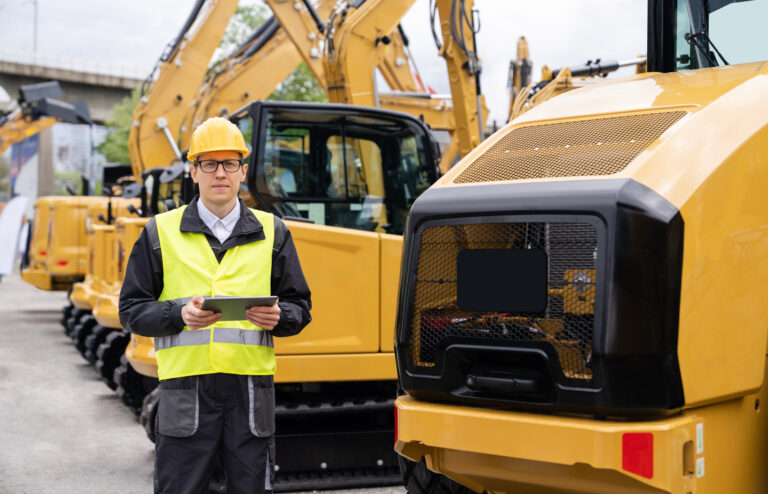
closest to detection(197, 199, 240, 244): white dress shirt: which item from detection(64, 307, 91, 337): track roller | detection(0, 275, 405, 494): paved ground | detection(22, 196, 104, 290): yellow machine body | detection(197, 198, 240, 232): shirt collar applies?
detection(197, 198, 240, 232): shirt collar

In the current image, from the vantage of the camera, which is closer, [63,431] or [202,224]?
[202,224]

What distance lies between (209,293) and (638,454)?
1.67 metres

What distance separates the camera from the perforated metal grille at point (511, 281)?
3.16 meters

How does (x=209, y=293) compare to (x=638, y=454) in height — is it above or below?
above

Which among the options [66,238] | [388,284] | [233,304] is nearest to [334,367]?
[388,284]

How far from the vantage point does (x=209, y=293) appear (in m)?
3.71

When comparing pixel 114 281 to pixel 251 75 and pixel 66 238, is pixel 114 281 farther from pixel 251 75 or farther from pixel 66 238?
pixel 251 75

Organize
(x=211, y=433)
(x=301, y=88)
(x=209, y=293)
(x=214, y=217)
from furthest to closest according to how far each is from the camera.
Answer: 1. (x=301, y=88)
2. (x=214, y=217)
3. (x=209, y=293)
4. (x=211, y=433)

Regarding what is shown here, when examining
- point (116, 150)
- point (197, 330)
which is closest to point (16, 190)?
point (116, 150)

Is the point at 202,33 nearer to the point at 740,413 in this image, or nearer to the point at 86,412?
the point at 86,412

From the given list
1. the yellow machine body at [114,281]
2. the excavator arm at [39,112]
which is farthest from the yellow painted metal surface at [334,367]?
the excavator arm at [39,112]

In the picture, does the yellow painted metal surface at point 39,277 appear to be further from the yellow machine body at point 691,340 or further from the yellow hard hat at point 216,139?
the yellow machine body at point 691,340

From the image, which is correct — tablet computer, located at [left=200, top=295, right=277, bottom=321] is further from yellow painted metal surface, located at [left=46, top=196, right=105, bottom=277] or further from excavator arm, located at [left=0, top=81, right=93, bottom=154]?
excavator arm, located at [left=0, top=81, right=93, bottom=154]

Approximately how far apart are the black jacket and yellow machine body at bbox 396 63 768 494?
611 mm
